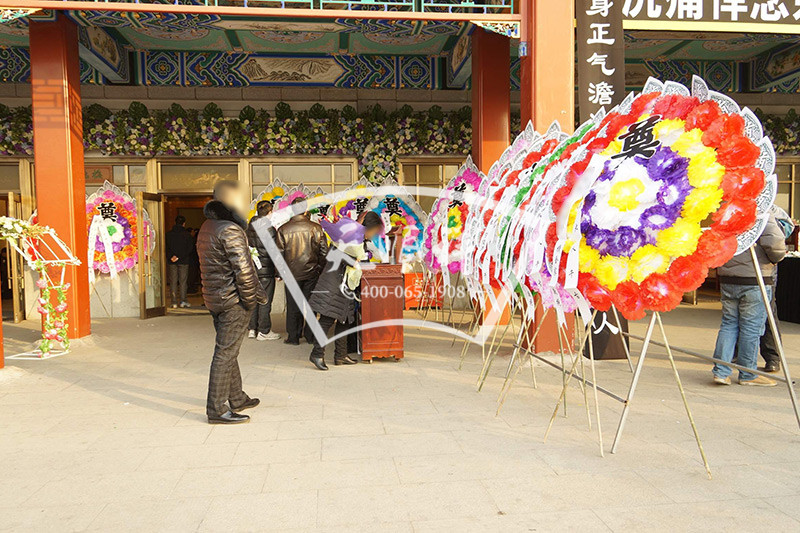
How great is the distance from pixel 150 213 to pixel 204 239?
5249 millimetres

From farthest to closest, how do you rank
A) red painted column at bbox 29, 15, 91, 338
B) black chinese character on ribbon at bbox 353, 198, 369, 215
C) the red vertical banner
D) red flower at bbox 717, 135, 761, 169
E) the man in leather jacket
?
black chinese character on ribbon at bbox 353, 198, 369, 215, the man in leather jacket, red painted column at bbox 29, 15, 91, 338, the red vertical banner, red flower at bbox 717, 135, 761, 169

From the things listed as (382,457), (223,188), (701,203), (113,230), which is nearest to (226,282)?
(223,188)

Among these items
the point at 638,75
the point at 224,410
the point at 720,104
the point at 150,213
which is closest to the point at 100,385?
the point at 224,410

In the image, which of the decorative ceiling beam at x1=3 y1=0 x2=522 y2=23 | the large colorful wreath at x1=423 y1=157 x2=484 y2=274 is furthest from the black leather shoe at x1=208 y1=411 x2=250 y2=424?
the large colorful wreath at x1=423 y1=157 x2=484 y2=274

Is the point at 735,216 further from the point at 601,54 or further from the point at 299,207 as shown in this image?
the point at 299,207

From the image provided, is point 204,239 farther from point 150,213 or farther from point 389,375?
point 150,213

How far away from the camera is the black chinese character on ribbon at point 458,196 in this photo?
657 cm

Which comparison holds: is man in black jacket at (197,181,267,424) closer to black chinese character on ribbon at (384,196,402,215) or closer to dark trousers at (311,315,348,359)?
Answer: dark trousers at (311,315,348,359)

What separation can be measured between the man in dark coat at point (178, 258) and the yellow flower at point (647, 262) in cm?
793

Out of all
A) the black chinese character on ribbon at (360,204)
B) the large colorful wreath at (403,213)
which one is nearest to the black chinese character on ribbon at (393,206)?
the large colorful wreath at (403,213)

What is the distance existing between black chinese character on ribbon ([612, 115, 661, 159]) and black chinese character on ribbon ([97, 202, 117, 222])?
24.4 ft

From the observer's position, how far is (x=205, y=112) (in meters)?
8.16

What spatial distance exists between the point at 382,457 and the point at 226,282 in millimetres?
1499

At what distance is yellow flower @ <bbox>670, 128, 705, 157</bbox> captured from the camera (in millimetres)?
2596
